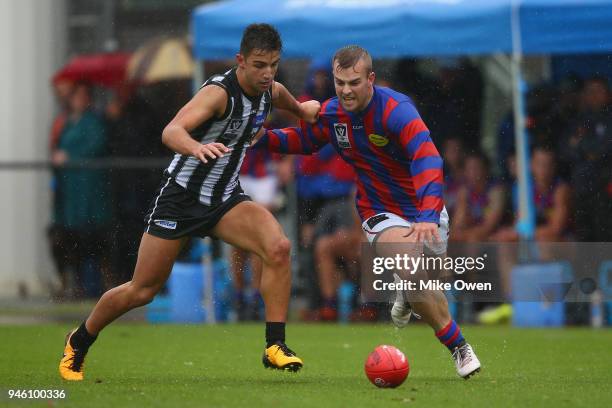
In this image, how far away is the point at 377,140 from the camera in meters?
9.24

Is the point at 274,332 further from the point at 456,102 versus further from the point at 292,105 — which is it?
the point at 456,102

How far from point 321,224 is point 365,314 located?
1.11m

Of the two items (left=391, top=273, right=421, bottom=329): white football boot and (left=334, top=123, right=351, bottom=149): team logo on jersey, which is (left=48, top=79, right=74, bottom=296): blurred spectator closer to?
(left=391, top=273, right=421, bottom=329): white football boot

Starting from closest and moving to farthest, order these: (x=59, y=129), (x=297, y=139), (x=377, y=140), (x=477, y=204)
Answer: (x=377, y=140), (x=297, y=139), (x=477, y=204), (x=59, y=129)

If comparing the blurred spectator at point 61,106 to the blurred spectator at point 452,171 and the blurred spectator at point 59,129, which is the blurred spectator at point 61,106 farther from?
the blurred spectator at point 452,171

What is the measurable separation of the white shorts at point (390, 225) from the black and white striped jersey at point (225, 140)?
1.00m

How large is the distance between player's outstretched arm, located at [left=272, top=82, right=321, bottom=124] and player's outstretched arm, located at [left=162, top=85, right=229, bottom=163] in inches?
24.4

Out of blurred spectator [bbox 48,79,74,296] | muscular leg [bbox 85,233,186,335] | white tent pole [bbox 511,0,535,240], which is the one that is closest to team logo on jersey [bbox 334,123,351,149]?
muscular leg [bbox 85,233,186,335]

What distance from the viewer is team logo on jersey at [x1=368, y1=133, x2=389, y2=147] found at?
922 cm

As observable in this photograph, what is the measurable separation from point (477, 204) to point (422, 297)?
6001 mm

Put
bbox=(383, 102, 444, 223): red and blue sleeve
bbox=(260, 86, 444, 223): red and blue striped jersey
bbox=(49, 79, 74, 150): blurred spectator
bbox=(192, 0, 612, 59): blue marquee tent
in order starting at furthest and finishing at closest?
bbox=(49, 79, 74, 150): blurred spectator → bbox=(192, 0, 612, 59): blue marquee tent → bbox=(260, 86, 444, 223): red and blue striped jersey → bbox=(383, 102, 444, 223): red and blue sleeve

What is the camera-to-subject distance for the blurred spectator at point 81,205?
1541 centimetres

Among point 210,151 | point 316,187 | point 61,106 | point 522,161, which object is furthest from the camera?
point 61,106

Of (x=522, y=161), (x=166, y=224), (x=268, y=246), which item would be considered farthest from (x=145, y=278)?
(x=522, y=161)
